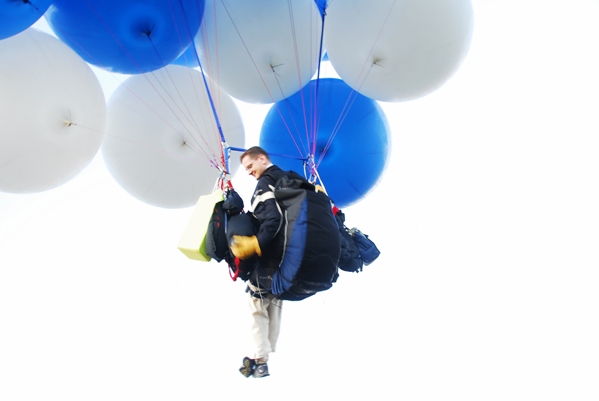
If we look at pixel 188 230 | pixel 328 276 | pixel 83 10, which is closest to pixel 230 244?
pixel 188 230

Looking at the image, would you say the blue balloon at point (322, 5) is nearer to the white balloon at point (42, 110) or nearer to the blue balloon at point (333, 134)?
the blue balloon at point (333, 134)

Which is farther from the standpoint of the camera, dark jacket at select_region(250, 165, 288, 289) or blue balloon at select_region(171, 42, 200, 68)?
blue balloon at select_region(171, 42, 200, 68)

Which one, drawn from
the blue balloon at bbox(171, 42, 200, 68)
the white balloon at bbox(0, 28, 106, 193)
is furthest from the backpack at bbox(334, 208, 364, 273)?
the blue balloon at bbox(171, 42, 200, 68)

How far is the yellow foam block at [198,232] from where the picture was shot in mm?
2246

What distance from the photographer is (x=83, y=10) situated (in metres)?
2.86

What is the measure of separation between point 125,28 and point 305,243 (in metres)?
2.12

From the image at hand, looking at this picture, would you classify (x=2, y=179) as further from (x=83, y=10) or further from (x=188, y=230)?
(x=188, y=230)

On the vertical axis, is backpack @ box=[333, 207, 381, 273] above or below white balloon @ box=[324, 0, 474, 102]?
below

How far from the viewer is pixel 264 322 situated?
8.52 feet

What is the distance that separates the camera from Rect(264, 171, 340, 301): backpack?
6.79 feet

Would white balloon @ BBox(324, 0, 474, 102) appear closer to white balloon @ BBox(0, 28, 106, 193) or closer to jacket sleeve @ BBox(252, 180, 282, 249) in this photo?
jacket sleeve @ BBox(252, 180, 282, 249)

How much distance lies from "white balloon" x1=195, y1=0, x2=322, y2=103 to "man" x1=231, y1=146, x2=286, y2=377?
3.49 feet

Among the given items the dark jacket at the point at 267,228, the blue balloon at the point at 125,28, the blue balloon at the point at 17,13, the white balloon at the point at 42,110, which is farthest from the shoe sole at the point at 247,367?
the blue balloon at the point at 17,13

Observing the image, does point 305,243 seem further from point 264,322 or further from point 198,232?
point 264,322
